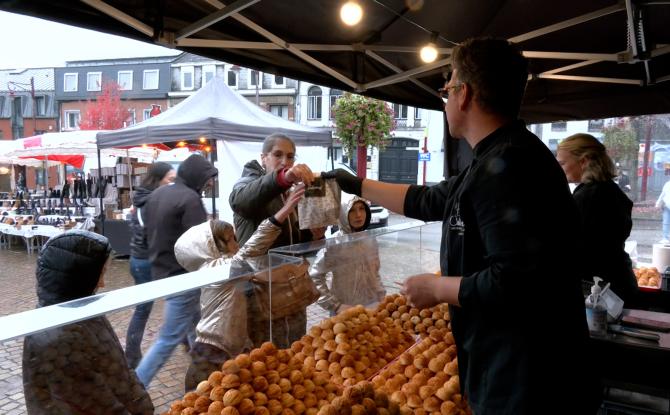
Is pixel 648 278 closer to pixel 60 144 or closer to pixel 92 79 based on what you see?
pixel 60 144

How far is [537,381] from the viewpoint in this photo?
1.19 metres

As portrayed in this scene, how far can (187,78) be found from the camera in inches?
1535

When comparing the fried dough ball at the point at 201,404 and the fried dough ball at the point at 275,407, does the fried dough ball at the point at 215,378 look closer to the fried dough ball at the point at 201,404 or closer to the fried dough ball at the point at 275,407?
the fried dough ball at the point at 201,404

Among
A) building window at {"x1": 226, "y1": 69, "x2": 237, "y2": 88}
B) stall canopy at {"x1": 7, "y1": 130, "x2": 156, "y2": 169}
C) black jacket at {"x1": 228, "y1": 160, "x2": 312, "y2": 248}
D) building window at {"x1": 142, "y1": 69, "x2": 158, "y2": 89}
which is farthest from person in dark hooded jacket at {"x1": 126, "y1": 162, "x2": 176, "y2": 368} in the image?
building window at {"x1": 142, "y1": 69, "x2": 158, "y2": 89}

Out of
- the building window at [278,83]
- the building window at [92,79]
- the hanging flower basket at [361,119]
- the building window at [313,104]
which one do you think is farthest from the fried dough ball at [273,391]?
the building window at [92,79]

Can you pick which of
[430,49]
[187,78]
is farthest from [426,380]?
[187,78]

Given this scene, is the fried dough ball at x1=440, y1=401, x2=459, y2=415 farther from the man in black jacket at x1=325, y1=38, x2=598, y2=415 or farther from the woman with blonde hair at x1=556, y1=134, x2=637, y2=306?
the woman with blonde hair at x1=556, y1=134, x2=637, y2=306

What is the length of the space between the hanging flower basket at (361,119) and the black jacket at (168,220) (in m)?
11.3

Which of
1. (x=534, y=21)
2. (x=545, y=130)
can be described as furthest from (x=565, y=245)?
(x=545, y=130)

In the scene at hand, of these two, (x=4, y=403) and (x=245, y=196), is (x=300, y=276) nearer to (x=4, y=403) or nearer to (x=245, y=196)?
(x=245, y=196)

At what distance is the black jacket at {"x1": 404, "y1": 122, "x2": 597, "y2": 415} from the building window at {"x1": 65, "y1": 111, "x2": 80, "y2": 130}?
150 feet

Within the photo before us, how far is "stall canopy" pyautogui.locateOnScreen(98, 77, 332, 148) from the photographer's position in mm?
7121

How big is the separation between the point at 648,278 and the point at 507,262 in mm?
4370

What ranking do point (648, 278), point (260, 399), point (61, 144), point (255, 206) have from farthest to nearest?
point (61, 144), point (648, 278), point (255, 206), point (260, 399)
